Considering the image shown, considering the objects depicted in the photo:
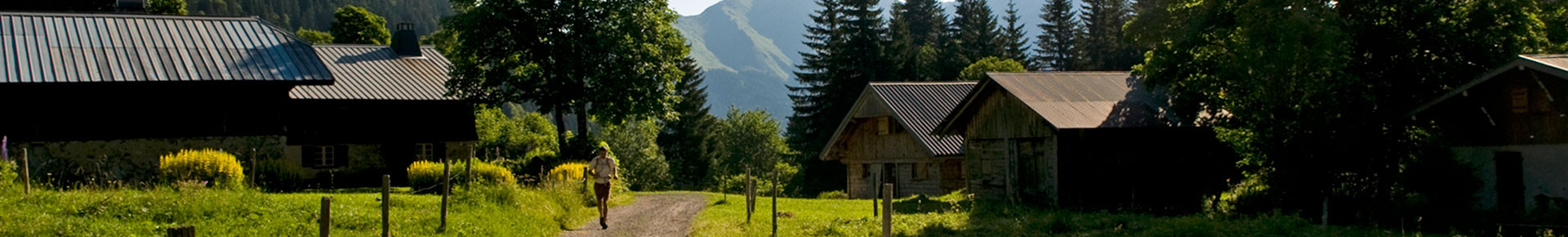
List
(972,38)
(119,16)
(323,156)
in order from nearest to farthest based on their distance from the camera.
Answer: (119,16) < (323,156) < (972,38)

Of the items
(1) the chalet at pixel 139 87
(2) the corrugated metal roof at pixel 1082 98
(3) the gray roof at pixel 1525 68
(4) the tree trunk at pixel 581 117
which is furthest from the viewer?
(4) the tree trunk at pixel 581 117

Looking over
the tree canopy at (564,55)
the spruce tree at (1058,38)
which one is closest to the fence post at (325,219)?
the tree canopy at (564,55)

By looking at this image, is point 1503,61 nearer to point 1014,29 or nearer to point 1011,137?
point 1011,137

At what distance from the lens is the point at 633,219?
21062 millimetres

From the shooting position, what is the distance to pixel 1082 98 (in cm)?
2775

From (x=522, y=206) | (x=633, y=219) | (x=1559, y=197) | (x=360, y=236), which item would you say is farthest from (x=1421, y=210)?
(x=360, y=236)

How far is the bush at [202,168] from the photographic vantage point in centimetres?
2103

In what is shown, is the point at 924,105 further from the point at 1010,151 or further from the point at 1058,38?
the point at 1058,38

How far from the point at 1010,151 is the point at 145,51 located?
20186 mm

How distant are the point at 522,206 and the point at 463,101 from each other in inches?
682

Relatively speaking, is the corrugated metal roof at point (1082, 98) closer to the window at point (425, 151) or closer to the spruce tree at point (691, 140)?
the window at point (425, 151)

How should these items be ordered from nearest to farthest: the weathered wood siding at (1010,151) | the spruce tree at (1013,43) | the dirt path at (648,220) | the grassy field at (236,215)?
1. the grassy field at (236,215)
2. the dirt path at (648,220)
3. the weathered wood siding at (1010,151)
4. the spruce tree at (1013,43)

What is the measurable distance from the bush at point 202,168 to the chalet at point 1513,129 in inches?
811

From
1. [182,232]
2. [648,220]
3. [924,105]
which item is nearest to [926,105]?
[924,105]
